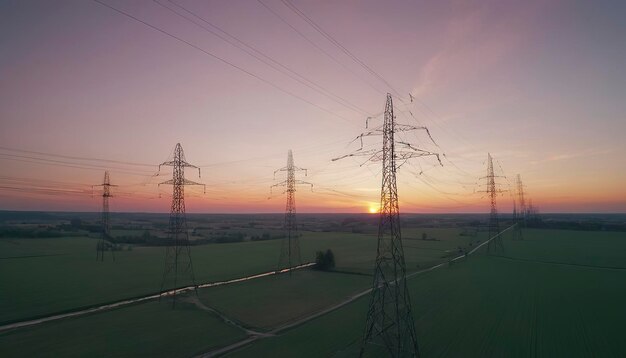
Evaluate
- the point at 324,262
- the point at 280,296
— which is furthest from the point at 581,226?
the point at 280,296

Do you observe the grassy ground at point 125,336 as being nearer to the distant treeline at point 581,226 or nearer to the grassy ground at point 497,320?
the grassy ground at point 497,320

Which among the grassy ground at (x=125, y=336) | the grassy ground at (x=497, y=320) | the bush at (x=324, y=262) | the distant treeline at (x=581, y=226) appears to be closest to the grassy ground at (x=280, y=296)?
the grassy ground at (x=125, y=336)

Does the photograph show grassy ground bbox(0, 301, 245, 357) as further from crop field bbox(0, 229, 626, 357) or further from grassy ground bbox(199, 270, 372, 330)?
grassy ground bbox(199, 270, 372, 330)

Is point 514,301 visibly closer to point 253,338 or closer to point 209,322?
point 253,338

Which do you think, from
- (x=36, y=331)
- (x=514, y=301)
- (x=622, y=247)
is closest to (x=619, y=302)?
(x=514, y=301)

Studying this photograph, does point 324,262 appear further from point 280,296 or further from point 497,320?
point 497,320

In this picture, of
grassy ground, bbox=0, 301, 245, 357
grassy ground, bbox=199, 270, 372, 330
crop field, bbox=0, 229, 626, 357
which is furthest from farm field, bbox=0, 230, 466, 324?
grassy ground, bbox=199, 270, 372, 330
